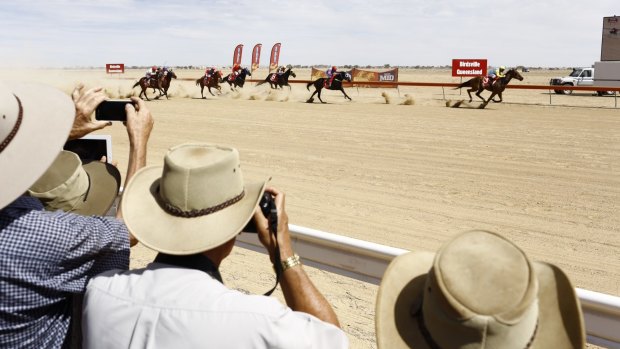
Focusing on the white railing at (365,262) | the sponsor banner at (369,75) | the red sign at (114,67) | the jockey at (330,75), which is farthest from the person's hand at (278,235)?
the red sign at (114,67)

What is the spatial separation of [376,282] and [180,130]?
11720 millimetres

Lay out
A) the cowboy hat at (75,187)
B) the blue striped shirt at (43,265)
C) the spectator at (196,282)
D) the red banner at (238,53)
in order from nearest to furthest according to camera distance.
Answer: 1. the spectator at (196,282)
2. the blue striped shirt at (43,265)
3. the cowboy hat at (75,187)
4. the red banner at (238,53)

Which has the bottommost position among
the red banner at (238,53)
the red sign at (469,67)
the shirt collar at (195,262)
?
the shirt collar at (195,262)

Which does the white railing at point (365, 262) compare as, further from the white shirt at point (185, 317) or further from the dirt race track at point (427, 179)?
the white shirt at point (185, 317)

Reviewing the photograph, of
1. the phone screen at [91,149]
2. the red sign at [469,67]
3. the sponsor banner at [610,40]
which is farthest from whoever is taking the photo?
the sponsor banner at [610,40]

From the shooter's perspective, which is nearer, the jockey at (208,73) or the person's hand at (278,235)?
the person's hand at (278,235)

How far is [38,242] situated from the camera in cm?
160

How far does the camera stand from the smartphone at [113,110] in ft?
8.16

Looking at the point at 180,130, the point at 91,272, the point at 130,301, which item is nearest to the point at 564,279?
the point at 130,301

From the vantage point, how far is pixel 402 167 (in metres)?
9.09

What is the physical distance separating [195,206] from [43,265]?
0.41 metres

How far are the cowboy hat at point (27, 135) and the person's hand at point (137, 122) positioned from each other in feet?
1.67

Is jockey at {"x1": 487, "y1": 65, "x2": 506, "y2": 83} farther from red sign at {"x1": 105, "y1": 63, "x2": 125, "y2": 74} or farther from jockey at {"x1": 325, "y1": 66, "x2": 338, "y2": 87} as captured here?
red sign at {"x1": 105, "y1": 63, "x2": 125, "y2": 74}

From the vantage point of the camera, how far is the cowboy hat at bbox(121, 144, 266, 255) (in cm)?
164
